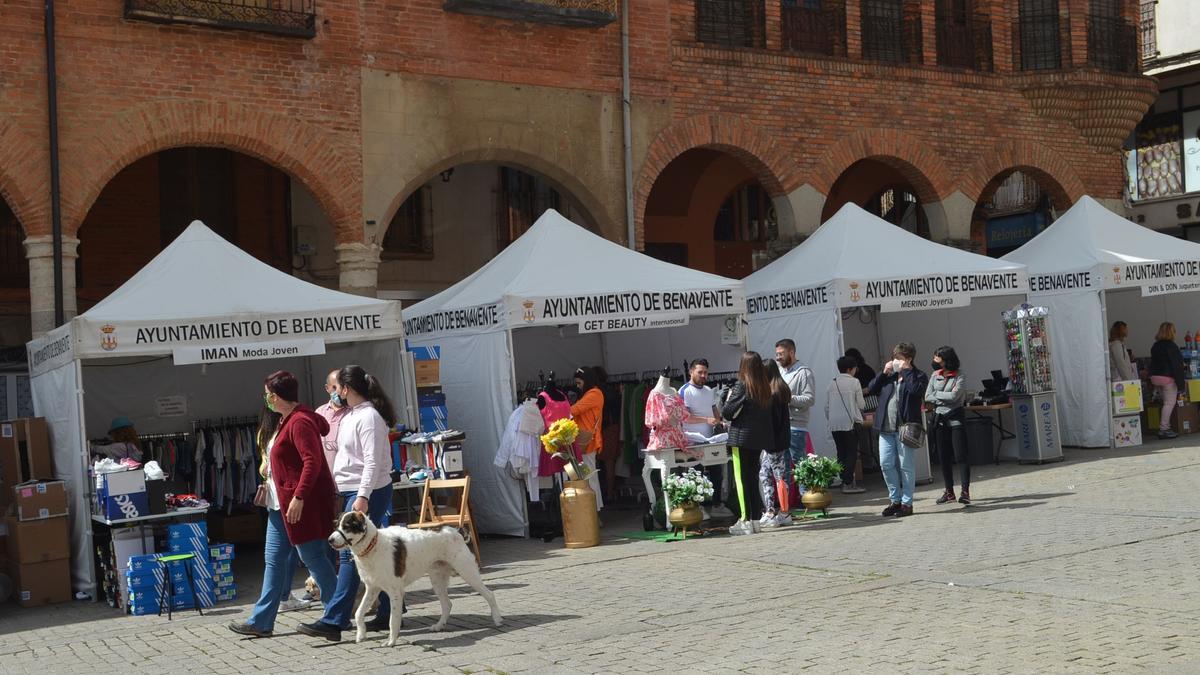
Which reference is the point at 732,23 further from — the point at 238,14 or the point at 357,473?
the point at 357,473

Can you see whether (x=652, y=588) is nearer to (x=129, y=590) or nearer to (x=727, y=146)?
(x=129, y=590)

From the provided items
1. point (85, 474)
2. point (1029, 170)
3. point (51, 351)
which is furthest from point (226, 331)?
point (1029, 170)

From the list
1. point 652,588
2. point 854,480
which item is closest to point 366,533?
point 652,588

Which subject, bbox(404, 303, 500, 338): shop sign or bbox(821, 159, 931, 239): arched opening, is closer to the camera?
bbox(404, 303, 500, 338): shop sign

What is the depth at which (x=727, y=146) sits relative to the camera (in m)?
19.8

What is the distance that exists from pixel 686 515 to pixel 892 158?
1048 cm

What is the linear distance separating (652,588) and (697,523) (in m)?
2.78

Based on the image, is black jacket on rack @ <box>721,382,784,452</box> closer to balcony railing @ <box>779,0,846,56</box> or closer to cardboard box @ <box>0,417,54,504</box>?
cardboard box @ <box>0,417,54,504</box>

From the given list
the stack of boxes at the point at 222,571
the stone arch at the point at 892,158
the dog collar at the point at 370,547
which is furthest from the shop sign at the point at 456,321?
the stone arch at the point at 892,158

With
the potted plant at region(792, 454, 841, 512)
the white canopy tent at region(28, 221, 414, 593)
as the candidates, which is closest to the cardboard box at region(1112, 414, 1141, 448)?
the potted plant at region(792, 454, 841, 512)

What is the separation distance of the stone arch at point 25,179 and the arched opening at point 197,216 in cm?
356

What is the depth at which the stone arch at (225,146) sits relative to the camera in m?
15.1

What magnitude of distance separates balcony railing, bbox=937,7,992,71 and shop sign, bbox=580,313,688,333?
9.92 m

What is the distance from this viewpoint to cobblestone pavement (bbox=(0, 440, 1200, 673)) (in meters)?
7.43
